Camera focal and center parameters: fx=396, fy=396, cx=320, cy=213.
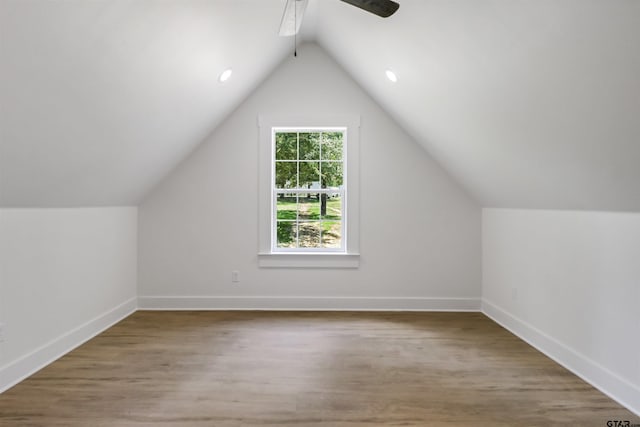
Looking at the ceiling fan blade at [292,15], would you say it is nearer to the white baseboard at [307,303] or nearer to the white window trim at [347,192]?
the white window trim at [347,192]

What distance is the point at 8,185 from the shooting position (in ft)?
7.70

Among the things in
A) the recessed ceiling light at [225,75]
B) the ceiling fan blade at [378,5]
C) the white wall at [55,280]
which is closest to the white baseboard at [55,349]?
the white wall at [55,280]

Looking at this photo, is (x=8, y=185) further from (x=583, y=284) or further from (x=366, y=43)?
(x=583, y=284)

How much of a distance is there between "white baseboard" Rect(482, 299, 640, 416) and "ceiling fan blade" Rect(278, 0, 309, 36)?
113 inches

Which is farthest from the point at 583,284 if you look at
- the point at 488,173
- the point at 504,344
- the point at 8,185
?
the point at 8,185

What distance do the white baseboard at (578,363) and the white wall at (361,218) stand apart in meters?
0.79

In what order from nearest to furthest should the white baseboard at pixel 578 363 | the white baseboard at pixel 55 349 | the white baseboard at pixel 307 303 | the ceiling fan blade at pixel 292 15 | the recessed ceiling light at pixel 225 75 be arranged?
the ceiling fan blade at pixel 292 15 < the white baseboard at pixel 578 363 < the white baseboard at pixel 55 349 < the recessed ceiling light at pixel 225 75 < the white baseboard at pixel 307 303

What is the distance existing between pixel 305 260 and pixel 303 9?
112 inches

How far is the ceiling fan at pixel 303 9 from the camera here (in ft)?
6.28

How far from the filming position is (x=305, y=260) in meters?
4.46

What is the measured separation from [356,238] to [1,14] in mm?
3520

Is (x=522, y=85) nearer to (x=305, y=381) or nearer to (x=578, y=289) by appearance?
(x=578, y=289)

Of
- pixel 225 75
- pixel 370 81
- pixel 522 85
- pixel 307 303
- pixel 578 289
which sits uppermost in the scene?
pixel 370 81

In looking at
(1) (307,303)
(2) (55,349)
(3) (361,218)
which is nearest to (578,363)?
(3) (361,218)
